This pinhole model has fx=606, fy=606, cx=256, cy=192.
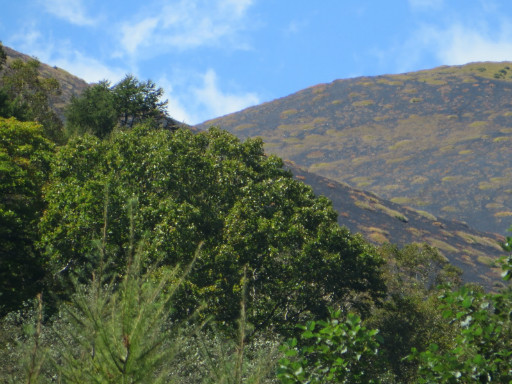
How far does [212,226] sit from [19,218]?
308 inches

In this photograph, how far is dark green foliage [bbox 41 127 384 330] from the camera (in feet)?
78.9

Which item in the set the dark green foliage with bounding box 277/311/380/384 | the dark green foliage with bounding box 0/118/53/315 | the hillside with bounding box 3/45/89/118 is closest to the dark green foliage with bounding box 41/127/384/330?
the dark green foliage with bounding box 0/118/53/315

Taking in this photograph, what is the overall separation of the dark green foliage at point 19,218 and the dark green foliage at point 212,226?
788 millimetres

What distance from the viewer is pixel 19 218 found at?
79.6 feet

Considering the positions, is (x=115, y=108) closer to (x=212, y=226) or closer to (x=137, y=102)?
(x=137, y=102)

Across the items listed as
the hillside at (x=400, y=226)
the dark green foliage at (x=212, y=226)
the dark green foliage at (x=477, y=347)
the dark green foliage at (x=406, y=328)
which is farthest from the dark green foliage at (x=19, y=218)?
the hillside at (x=400, y=226)

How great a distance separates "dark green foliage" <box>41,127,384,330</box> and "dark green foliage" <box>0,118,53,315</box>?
0.79 meters

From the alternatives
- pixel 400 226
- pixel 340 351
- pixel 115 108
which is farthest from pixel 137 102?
pixel 400 226

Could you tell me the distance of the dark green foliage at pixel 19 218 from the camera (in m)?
23.2

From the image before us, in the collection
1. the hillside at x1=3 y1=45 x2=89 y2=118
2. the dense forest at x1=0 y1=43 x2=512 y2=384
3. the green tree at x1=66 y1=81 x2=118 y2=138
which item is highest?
the hillside at x1=3 y1=45 x2=89 y2=118

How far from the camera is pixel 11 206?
24984 millimetres

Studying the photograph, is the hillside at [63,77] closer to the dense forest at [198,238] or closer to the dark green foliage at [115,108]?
the dark green foliage at [115,108]

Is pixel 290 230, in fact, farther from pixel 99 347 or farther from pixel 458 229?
pixel 458 229

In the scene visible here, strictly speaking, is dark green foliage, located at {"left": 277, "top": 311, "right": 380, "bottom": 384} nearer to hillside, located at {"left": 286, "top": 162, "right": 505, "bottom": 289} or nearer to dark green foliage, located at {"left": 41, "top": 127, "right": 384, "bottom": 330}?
dark green foliage, located at {"left": 41, "top": 127, "right": 384, "bottom": 330}
